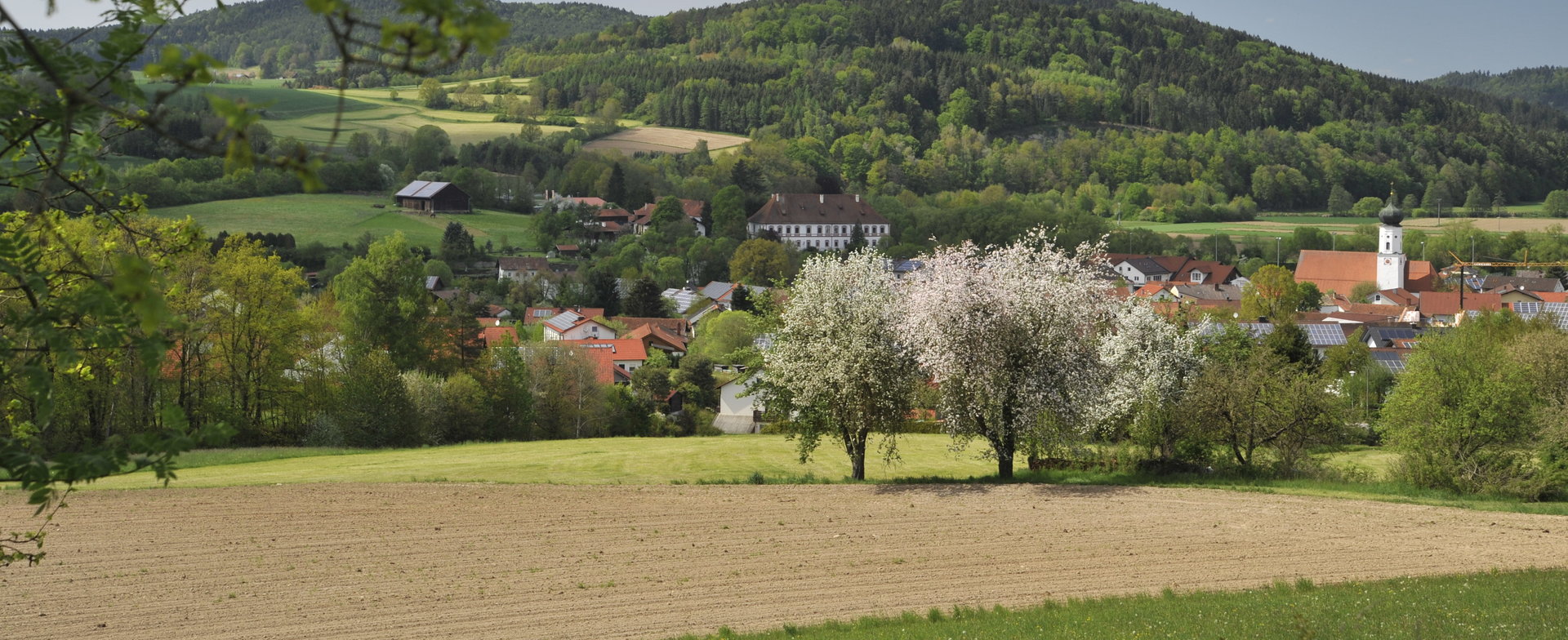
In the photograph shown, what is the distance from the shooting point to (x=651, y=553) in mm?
20719

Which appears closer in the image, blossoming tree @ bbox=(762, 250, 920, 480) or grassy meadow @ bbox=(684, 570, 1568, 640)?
grassy meadow @ bbox=(684, 570, 1568, 640)

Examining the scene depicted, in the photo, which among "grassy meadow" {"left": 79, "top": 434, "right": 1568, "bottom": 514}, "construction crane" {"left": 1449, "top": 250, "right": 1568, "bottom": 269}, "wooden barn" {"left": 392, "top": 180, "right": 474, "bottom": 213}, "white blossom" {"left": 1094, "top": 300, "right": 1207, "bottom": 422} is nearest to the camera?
"grassy meadow" {"left": 79, "top": 434, "right": 1568, "bottom": 514}

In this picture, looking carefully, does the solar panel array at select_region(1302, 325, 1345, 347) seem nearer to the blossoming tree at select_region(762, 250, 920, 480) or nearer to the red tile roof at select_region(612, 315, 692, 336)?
the red tile roof at select_region(612, 315, 692, 336)

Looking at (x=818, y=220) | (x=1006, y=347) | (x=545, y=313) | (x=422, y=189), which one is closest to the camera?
(x=1006, y=347)

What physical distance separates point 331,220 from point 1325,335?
224 ft

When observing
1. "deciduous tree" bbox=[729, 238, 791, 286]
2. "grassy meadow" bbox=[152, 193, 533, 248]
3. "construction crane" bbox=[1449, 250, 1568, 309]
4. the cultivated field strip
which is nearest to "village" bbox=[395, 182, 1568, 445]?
"construction crane" bbox=[1449, 250, 1568, 309]

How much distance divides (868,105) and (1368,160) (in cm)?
7363

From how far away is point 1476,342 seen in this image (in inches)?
1490

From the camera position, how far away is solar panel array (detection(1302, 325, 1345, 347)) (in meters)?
67.6

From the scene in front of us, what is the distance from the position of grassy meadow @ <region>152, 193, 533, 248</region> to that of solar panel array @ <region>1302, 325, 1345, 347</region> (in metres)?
60.3

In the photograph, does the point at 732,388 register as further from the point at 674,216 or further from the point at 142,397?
the point at 674,216

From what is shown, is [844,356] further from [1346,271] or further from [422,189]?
[1346,271]

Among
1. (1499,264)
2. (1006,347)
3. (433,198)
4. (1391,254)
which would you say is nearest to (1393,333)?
(1391,254)

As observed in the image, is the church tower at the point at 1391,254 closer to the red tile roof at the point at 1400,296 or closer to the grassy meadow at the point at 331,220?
the red tile roof at the point at 1400,296
